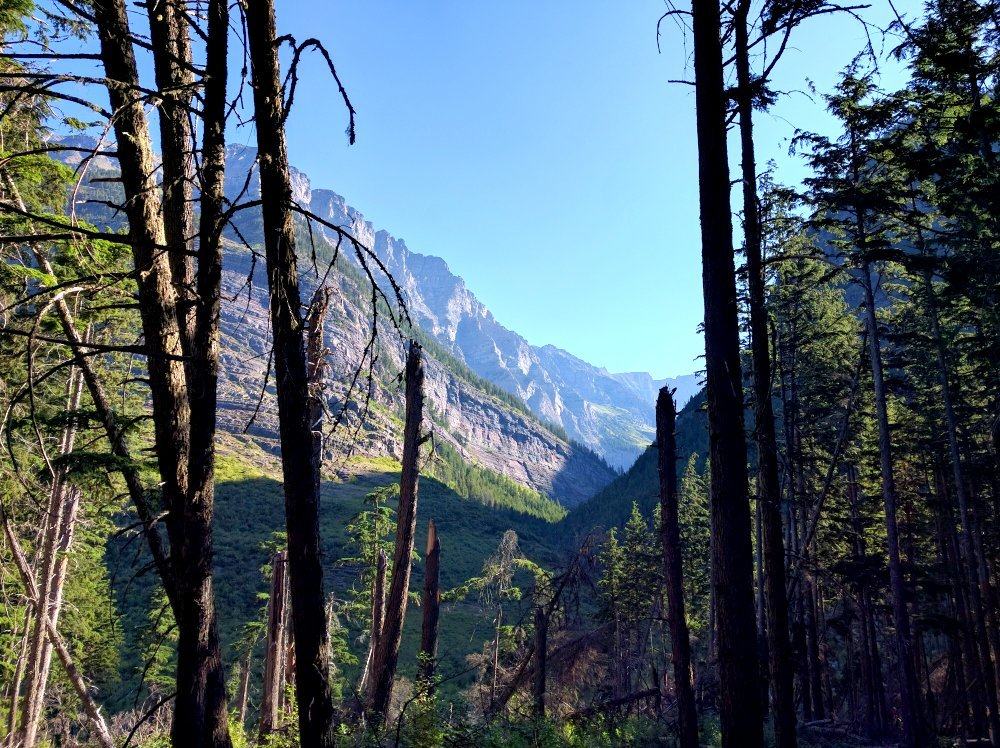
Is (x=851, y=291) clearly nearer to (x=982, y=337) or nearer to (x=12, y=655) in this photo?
(x=982, y=337)

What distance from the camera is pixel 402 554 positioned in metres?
11.4

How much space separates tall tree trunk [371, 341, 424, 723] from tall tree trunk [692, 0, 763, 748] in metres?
6.21

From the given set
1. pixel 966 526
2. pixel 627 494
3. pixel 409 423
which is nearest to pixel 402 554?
pixel 409 423

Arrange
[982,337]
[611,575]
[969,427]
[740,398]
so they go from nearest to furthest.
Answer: [740,398] → [982,337] → [969,427] → [611,575]

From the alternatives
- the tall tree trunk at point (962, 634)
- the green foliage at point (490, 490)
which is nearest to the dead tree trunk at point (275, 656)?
the tall tree trunk at point (962, 634)

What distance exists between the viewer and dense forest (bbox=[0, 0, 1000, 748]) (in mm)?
3752

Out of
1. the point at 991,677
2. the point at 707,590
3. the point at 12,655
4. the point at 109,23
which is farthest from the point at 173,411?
the point at 707,590

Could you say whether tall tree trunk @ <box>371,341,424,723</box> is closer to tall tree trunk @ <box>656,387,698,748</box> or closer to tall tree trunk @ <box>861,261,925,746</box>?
tall tree trunk @ <box>656,387,698,748</box>

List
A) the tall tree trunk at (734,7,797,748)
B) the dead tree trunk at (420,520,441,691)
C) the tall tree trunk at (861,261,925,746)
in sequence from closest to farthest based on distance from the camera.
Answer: the tall tree trunk at (734,7,797,748) → the dead tree trunk at (420,520,441,691) → the tall tree trunk at (861,261,925,746)

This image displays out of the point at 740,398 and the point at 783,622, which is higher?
the point at 740,398

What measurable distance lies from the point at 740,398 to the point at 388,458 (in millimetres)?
151267

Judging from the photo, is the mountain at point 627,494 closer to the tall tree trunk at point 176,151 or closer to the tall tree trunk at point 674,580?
the tall tree trunk at point 674,580

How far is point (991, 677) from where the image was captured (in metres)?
17.3

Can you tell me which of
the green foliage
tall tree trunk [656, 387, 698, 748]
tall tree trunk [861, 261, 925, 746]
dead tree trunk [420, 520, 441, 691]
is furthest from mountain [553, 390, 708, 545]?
dead tree trunk [420, 520, 441, 691]
